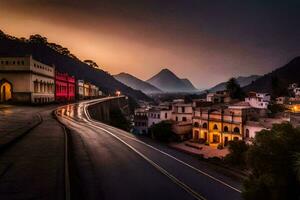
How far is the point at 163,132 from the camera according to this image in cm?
5628

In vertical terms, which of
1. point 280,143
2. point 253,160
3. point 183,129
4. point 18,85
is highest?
→ point 18,85

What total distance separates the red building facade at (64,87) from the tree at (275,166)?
57999 millimetres

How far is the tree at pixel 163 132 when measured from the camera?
56.2 meters

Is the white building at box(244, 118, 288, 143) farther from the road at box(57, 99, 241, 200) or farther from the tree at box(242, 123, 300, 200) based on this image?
the tree at box(242, 123, 300, 200)

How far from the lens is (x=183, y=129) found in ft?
189

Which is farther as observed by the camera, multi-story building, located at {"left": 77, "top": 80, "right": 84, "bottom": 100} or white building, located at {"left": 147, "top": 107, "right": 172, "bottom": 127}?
multi-story building, located at {"left": 77, "top": 80, "right": 84, "bottom": 100}

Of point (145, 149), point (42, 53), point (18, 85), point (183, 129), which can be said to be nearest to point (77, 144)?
point (145, 149)

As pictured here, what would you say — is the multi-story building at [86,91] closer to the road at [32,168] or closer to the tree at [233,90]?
the tree at [233,90]

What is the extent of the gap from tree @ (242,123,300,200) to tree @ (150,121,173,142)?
44.1 metres

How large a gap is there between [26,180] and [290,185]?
10667 mm

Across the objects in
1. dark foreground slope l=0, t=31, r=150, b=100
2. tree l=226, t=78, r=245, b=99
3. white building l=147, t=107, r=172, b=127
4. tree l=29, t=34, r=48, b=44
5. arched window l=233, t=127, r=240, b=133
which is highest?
tree l=29, t=34, r=48, b=44

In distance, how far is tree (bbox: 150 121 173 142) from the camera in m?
56.2

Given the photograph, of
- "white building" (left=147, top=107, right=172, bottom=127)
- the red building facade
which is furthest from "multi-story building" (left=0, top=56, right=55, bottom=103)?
"white building" (left=147, top=107, right=172, bottom=127)

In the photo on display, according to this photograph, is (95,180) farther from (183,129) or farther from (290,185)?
(183,129)
